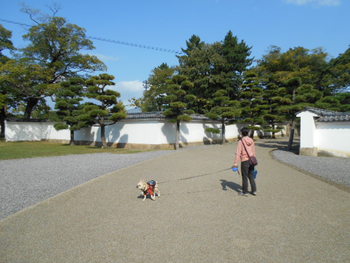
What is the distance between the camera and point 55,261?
8.91 ft

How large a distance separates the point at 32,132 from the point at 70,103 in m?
12.6

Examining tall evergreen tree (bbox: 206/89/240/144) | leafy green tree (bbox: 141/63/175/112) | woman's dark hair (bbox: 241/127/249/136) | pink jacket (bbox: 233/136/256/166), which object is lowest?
pink jacket (bbox: 233/136/256/166)

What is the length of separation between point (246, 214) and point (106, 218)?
8.76 ft

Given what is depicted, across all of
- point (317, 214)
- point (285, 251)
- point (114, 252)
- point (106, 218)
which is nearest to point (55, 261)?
point (114, 252)

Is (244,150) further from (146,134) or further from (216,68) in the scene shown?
(216,68)

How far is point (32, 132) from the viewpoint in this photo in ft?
93.8

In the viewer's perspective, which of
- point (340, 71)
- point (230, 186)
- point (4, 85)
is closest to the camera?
point (230, 186)

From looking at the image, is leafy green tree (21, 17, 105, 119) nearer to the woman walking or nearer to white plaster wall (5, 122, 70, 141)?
white plaster wall (5, 122, 70, 141)

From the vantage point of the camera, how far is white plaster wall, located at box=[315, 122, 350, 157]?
1187 cm

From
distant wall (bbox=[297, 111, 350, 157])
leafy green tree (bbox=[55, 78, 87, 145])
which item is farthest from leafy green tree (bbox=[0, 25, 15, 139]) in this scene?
distant wall (bbox=[297, 111, 350, 157])

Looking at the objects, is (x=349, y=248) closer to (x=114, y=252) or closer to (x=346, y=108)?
(x=114, y=252)

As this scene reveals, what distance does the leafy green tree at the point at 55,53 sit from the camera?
25.3m

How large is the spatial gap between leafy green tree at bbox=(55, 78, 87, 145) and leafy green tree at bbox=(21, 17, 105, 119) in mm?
5174

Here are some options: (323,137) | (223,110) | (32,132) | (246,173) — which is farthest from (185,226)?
(32,132)
